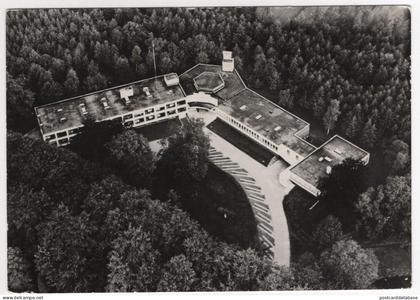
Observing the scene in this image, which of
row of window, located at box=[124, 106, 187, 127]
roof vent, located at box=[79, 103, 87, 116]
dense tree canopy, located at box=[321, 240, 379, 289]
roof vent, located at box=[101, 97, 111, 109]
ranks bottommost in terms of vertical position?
dense tree canopy, located at box=[321, 240, 379, 289]

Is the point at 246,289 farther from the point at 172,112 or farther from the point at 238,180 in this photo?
the point at 172,112

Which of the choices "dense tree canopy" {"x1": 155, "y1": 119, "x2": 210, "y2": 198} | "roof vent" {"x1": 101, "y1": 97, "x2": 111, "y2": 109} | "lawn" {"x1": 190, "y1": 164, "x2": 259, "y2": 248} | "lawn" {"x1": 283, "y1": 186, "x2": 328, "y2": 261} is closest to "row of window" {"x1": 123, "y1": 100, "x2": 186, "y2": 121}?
"roof vent" {"x1": 101, "y1": 97, "x2": 111, "y2": 109}

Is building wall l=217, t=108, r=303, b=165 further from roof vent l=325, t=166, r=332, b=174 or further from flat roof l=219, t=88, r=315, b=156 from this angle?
roof vent l=325, t=166, r=332, b=174

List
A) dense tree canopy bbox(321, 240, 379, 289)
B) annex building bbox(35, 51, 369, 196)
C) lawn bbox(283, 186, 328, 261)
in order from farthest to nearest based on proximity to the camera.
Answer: annex building bbox(35, 51, 369, 196) → lawn bbox(283, 186, 328, 261) → dense tree canopy bbox(321, 240, 379, 289)

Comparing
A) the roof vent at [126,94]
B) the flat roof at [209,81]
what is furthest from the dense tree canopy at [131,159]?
the flat roof at [209,81]

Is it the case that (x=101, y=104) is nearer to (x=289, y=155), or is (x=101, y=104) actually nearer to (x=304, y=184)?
(x=289, y=155)

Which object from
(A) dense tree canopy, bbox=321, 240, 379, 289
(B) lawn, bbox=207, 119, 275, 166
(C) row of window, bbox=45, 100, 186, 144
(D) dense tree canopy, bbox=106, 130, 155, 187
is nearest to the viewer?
(A) dense tree canopy, bbox=321, 240, 379, 289
